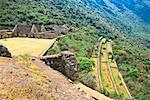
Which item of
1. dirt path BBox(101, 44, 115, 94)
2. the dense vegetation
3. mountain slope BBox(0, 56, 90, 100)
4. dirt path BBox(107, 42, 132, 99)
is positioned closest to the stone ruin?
the dense vegetation

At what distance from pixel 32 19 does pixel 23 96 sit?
62.0 m

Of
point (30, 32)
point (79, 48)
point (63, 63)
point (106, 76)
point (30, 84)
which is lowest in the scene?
point (106, 76)

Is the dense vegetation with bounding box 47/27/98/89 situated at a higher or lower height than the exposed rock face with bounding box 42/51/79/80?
lower

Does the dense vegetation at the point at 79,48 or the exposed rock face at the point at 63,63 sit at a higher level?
the exposed rock face at the point at 63,63

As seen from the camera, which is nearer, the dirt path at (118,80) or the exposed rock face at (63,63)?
the exposed rock face at (63,63)

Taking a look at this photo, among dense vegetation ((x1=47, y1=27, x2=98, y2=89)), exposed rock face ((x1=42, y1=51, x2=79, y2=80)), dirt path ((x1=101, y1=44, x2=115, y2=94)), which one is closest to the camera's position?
exposed rock face ((x1=42, y1=51, x2=79, y2=80))

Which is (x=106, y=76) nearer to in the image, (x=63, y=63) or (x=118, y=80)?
(x=118, y=80)

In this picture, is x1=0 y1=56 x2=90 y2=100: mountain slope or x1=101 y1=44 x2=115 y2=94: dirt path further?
x1=101 y1=44 x2=115 y2=94: dirt path

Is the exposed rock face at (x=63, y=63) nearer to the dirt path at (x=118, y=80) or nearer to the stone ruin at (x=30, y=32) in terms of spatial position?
the dirt path at (x=118, y=80)

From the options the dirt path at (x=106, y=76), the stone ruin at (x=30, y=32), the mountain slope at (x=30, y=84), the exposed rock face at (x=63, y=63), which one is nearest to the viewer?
the mountain slope at (x=30, y=84)

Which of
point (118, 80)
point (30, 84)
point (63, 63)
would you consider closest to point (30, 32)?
point (118, 80)

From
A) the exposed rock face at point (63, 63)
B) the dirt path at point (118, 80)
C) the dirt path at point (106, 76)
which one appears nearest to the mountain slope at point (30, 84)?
the exposed rock face at point (63, 63)

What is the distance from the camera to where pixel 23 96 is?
450 inches

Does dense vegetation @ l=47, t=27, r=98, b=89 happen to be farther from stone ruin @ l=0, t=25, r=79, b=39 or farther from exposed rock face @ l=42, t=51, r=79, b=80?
exposed rock face @ l=42, t=51, r=79, b=80
